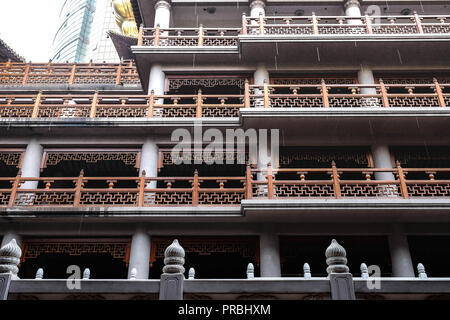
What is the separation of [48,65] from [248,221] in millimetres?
10915

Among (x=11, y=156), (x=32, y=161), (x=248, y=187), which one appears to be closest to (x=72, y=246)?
(x=32, y=161)

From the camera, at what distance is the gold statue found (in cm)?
2134

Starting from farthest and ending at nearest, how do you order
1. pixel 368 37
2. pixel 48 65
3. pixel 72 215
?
pixel 48 65 < pixel 368 37 < pixel 72 215

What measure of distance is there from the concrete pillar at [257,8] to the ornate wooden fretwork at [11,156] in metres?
9.26

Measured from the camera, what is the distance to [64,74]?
16438 mm

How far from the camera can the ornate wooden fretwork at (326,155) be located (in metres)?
12.4

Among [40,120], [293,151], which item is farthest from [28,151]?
[293,151]

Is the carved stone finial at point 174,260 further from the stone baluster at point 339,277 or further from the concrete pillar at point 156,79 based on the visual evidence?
the concrete pillar at point 156,79

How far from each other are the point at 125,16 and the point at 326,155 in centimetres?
1440

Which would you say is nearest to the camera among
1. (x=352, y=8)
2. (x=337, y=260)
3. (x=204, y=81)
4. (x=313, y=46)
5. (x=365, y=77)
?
(x=337, y=260)

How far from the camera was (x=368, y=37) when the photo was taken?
43.3 ft

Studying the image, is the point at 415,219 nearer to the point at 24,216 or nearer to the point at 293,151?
the point at 293,151

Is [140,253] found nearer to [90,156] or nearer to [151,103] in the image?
[90,156]

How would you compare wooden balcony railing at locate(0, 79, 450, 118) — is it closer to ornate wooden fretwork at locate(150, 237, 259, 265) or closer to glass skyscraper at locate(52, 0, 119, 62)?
ornate wooden fretwork at locate(150, 237, 259, 265)
